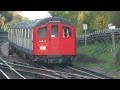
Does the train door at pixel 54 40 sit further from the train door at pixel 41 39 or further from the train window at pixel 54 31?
the train door at pixel 41 39

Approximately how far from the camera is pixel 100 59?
2461cm

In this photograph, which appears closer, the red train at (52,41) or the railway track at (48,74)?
the railway track at (48,74)

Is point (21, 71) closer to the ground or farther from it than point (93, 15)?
closer to the ground

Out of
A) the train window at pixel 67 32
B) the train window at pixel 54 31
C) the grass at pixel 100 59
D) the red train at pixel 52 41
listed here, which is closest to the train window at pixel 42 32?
the red train at pixel 52 41

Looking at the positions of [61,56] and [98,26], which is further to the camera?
[98,26]

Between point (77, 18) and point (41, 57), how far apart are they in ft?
58.1

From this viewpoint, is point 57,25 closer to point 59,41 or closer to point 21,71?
point 59,41

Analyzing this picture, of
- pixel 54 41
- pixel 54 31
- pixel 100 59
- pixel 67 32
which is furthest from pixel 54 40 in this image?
pixel 100 59

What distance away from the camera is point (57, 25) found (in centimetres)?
2173

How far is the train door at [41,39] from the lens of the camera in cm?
2147

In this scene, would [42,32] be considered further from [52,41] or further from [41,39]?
[52,41]
